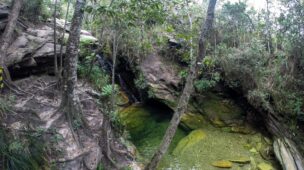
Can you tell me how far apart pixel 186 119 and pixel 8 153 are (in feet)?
19.8

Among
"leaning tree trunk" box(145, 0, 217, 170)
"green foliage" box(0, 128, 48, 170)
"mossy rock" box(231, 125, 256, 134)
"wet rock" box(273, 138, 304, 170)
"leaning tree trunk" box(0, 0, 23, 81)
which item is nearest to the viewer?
"green foliage" box(0, 128, 48, 170)

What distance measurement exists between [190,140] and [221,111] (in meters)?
1.92

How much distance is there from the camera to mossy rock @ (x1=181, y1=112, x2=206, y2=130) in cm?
958

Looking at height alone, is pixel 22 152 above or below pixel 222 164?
above

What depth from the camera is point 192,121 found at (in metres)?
9.72

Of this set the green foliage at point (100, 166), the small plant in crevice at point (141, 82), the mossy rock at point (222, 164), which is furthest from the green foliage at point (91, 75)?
the mossy rock at point (222, 164)

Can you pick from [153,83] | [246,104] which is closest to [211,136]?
[246,104]

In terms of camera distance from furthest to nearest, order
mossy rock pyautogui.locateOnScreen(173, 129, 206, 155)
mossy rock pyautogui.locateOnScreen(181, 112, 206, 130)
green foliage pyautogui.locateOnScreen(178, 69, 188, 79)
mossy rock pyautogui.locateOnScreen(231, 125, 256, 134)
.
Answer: green foliage pyautogui.locateOnScreen(178, 69, 188, 79), mossy rock pyautogui.locateOnScreen(181, 112, 206, 130), mossy rock pyautogui.locateOnScreen(231, 125, 256, 134), mossy rock pyautogui.locateOnScreen(173, 129, 206, 155)

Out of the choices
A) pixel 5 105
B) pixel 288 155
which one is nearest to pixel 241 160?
pixel 288 155

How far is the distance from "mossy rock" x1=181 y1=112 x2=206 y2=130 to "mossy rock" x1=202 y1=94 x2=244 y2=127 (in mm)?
318

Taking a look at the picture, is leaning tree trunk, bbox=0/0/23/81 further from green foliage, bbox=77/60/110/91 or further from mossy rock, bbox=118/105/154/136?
mossy rock, bbox=118/105/154/136

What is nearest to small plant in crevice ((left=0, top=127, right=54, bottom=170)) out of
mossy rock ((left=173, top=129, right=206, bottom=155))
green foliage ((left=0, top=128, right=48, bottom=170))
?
green foliage ((left=0, top=128, right=48, bottom=170))

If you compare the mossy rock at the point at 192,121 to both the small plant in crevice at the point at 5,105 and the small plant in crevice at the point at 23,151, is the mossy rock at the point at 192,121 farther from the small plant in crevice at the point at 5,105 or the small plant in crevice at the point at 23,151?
the small plant in crevice at the point at 5,105

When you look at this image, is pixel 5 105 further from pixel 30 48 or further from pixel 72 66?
pixel 30 48
